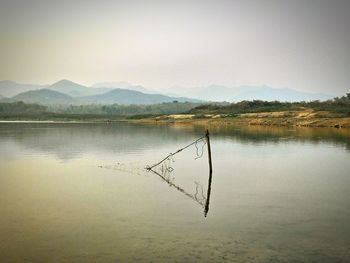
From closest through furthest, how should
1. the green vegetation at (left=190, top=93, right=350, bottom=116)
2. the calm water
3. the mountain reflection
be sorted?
the calm water, the mountain reflection, the green vegetation at (left=190, top=93, right=350, bottom=116)

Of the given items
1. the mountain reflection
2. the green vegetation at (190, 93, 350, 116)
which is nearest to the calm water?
the mountain reflection

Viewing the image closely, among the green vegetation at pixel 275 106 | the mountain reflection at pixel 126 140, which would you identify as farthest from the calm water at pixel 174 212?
the green vegetation at pixel 275 106

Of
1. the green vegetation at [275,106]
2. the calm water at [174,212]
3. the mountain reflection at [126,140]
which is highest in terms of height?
the green vegetation at [275,106]

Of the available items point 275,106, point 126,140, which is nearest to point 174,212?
point 126,140

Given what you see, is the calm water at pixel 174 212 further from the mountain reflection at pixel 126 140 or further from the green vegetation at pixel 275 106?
the green vegetation at pixel 275 106

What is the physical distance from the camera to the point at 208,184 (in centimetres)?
2508

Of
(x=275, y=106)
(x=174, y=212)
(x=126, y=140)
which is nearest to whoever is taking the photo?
(x=174, y=212)

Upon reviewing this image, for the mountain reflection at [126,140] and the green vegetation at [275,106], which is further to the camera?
the green vegetation at [275,106]

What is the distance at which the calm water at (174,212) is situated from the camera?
13156 millimetres

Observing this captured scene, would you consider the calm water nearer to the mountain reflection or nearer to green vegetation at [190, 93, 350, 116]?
the mountain reflection

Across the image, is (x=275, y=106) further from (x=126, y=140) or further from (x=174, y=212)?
(x=174, y=212)

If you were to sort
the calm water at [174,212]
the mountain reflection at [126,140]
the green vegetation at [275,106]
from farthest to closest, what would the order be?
1. the green vegetation at [275,106]
2. the mountain reflection at [126,140]
3. the calm water at [174,212]

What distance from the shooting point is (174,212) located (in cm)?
1825

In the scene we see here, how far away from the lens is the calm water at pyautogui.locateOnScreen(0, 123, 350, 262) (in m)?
13.2
